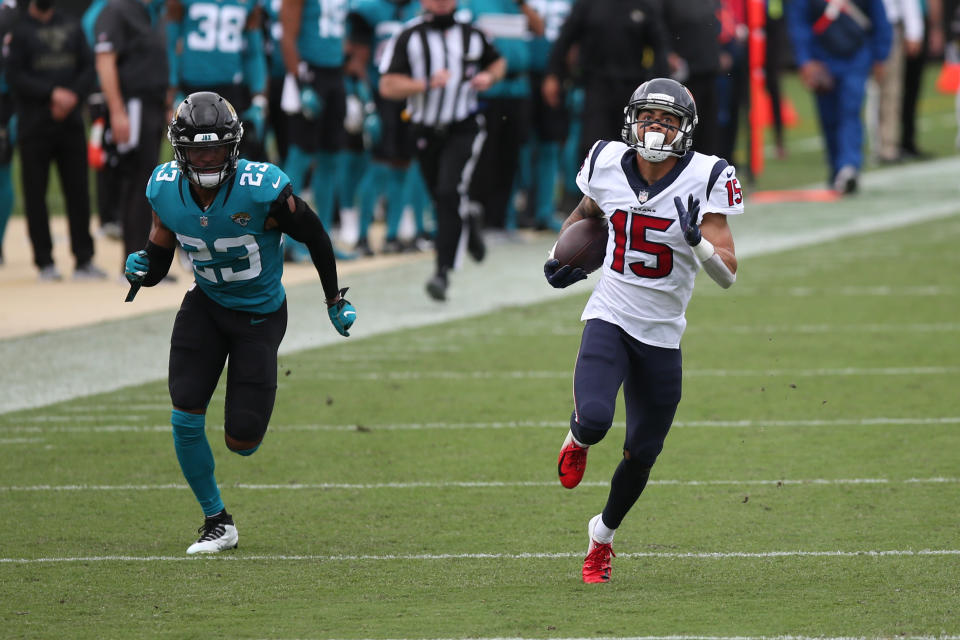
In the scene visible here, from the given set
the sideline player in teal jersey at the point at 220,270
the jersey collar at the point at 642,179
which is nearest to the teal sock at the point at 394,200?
the sideline player in teal jersey at the point at 220,270

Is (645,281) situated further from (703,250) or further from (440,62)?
(440,62)

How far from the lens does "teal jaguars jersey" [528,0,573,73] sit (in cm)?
1455

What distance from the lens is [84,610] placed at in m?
5.00

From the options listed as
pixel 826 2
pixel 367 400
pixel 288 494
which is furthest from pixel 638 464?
pixel 826 2

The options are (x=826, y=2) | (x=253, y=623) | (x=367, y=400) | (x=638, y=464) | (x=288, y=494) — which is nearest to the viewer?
(x=253, y=623)

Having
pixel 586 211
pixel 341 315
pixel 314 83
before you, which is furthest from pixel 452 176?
pixel 586 211

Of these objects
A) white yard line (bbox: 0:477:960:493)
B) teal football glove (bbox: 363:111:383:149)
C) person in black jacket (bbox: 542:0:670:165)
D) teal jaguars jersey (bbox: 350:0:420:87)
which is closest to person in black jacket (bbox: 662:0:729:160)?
person in black jacket (bbox: 542:0:670:165)

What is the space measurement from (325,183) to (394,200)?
647 mm

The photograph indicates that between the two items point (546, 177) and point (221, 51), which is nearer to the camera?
point (221, 51)

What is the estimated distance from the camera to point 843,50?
659 inches

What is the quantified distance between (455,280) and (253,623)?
7.65 meters

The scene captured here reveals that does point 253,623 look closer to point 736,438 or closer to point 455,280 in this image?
point 736,438

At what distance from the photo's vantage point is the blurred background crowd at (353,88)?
37.3ft

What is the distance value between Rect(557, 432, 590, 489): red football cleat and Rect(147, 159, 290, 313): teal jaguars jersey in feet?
4.16
